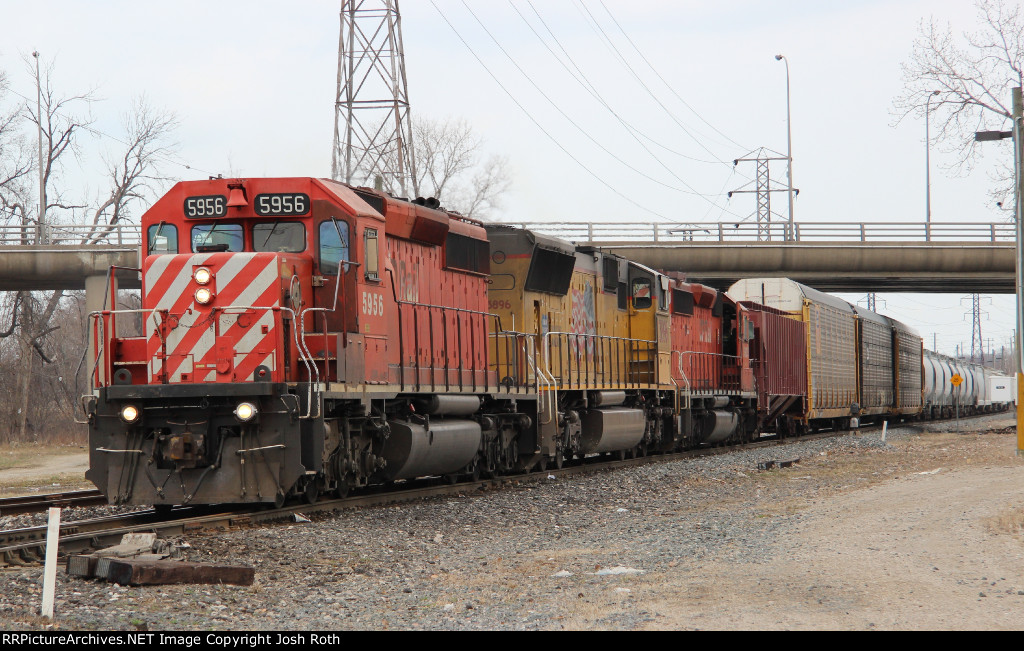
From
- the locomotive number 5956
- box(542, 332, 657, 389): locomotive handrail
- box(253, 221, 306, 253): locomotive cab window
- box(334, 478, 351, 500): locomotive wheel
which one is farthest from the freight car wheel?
box(542, 332, 657, 389): locomotive handrail

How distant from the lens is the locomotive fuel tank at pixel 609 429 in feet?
58.6

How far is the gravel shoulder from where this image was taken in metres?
6.20

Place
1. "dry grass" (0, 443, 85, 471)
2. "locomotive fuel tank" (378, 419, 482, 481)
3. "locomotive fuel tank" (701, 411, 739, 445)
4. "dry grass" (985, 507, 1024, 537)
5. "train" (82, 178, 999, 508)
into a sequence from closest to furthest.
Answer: "dry grass" (985, 507, 1024, 537) < "train" (82, 178, 999, 508) < "locomotive fuel tank" (378, 419, 482, 481) < "locomotive fuel tank" (701, 411, 739, 445) < "dry grass" (0, 443, 85, 471)

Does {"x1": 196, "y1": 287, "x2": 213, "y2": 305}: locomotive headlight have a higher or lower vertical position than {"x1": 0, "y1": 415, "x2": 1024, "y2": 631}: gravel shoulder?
higher

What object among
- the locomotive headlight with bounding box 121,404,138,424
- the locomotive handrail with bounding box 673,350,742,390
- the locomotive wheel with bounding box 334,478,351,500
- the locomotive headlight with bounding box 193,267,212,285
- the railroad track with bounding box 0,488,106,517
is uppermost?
A: the locomotive headlight with bounding box 193,267,212,285

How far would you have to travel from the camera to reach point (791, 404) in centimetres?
2928

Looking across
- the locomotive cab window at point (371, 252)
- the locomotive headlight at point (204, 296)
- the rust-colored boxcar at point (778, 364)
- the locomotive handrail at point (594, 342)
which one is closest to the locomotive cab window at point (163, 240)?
the locomotive headlight at point (204, 296)

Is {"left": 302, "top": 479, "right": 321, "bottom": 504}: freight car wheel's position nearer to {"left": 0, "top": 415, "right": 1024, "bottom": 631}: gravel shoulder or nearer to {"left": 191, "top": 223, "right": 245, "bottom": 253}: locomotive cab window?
{"left": 0, "top": 415, "right": 1024, "bottom": 631}: gravel shoulder

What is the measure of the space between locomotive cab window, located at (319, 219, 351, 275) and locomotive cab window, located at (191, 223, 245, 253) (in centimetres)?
85

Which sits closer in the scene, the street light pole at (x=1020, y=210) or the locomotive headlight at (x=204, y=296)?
the locomotive headlight at (x=204, y=296)

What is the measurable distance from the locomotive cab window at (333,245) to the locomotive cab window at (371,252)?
233 mm

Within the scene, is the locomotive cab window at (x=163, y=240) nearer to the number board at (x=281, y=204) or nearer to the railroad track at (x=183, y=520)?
the number board at (x=281, y=204)

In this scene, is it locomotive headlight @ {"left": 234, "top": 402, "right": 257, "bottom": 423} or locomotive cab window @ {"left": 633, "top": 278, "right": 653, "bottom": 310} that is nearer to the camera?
locomotive headlight @ {"left": 234, "top": 402, "right": 257, "bottom": 423}

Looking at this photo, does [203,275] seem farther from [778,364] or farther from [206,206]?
[778,364]
